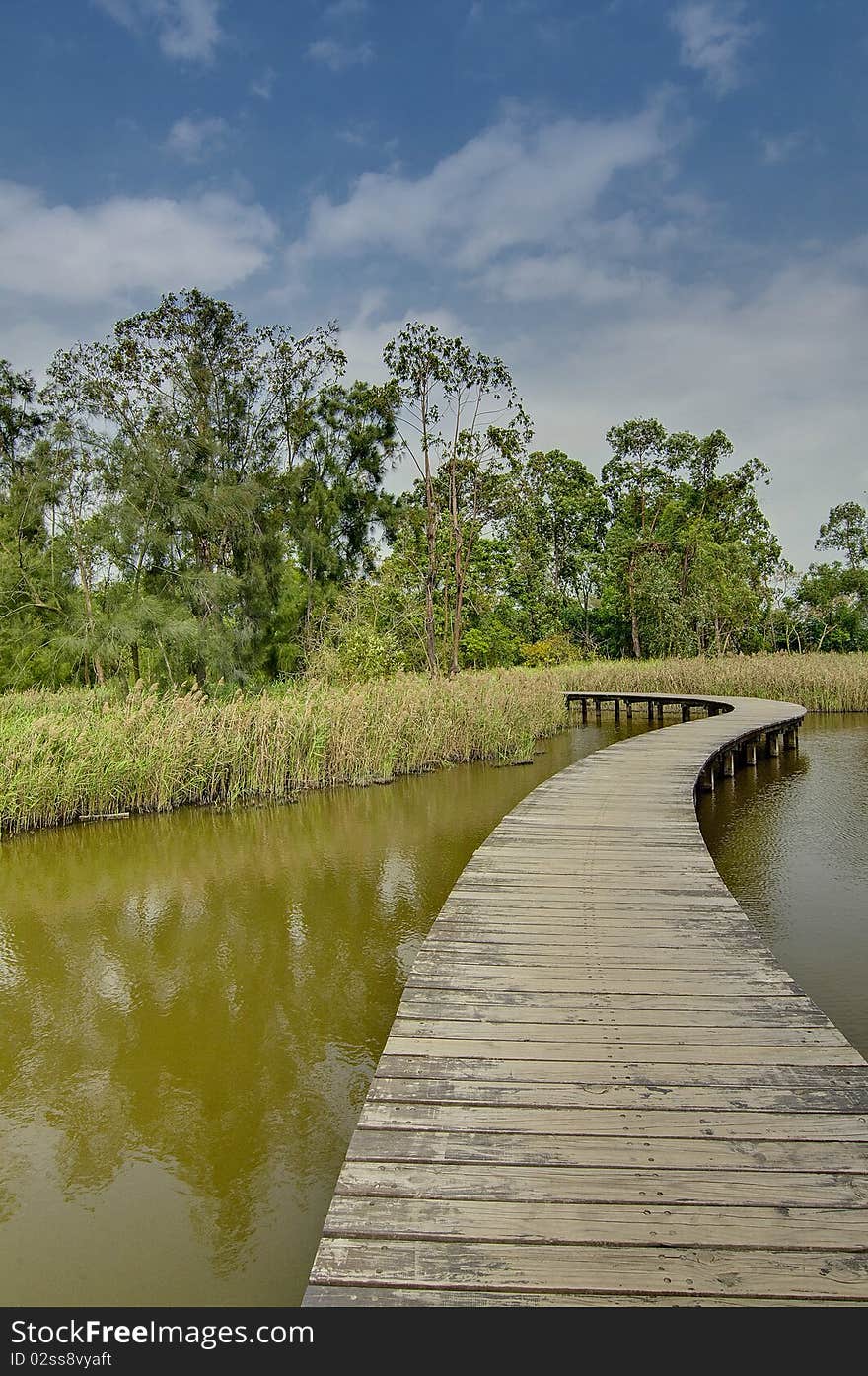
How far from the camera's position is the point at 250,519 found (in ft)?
57.0

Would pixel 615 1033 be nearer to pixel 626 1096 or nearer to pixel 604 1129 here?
pixel 626 1096

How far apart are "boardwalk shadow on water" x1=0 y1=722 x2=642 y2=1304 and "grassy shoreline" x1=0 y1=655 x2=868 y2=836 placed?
3.17 feet

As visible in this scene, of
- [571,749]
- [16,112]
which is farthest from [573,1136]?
[16,112]

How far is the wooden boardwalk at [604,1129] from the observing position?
1.61m

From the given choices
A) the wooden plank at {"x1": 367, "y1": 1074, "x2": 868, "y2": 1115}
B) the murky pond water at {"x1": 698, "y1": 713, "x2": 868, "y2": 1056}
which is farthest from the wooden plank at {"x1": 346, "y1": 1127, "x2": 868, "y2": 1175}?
the murky pond water at {"x1": 698, "y1": 713, "x2": 868, "y2": 1056}

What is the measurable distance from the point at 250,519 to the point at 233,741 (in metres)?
9.40

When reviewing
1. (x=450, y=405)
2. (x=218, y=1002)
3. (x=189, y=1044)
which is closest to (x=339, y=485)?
(x=450, y=405)

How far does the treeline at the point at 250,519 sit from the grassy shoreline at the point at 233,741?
4778 mm

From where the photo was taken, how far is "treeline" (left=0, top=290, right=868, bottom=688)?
53.9ft

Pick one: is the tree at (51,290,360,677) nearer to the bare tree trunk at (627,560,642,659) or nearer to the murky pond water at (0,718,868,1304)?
the murky pond water at (0,718,868,1304)

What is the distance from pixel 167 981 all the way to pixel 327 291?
706 inches

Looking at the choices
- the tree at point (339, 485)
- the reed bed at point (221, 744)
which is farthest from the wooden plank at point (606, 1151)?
the tree at point (339, 485)

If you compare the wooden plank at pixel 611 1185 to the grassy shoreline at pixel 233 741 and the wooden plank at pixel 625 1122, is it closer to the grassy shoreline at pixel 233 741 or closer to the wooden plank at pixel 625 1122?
the wooden plank at pixel 625 1122

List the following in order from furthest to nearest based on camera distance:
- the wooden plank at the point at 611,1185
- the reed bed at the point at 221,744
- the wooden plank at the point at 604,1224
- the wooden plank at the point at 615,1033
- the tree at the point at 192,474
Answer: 1. the tree at the point at 192,474
2. the reed bed at the point at 221,744
3. the wooden plank at the point at 615,1033
4. the wooden plank at the point at 611,1185
5. the wooden plank at the point at 604,1224
